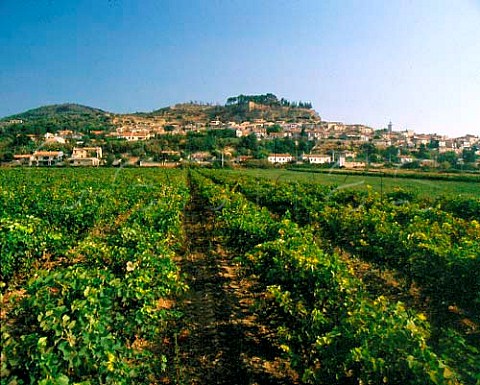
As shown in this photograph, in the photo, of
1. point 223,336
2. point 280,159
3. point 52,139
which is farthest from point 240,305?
point 52,139

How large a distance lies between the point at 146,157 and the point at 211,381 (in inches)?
2956

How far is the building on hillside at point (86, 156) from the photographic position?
7338 centimetres

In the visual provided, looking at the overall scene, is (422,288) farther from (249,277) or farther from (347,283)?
(347,283)

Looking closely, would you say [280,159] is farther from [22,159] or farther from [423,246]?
[423,246]

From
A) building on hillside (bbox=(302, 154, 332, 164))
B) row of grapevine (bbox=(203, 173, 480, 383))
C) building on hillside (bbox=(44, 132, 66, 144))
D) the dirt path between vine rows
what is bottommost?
the dirt path between vine rows

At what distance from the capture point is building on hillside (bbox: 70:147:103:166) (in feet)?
241

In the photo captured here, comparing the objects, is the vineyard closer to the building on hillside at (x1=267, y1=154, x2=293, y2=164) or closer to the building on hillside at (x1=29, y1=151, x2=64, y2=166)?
the building on hillside at (x1=29, y1=151, x2=64, y2=166)

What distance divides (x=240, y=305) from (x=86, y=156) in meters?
78.7

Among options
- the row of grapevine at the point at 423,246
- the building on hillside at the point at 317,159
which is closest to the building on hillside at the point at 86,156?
the building on hillside at the point at 317,159

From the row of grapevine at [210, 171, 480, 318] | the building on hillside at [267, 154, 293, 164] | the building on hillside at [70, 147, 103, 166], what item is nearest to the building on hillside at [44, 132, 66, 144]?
the building on hillside at [70, 147, 103, 166]

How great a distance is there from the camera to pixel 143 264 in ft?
18.5

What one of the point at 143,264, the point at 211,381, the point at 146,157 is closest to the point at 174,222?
the point at 143,264

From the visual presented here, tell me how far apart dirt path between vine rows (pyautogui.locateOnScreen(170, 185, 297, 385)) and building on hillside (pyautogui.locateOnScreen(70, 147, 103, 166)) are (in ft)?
226

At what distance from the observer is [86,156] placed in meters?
79.2
